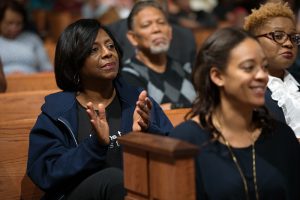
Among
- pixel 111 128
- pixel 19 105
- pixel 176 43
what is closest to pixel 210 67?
pixel 111 128

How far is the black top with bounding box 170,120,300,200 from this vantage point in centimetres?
246

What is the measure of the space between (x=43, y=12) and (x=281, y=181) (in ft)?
18.0

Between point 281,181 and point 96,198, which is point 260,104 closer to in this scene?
point 281,181

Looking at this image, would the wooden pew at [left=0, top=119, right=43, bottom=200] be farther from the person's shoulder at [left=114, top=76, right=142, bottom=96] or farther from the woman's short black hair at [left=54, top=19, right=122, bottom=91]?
the person's shoulder at [left=114, top=76, right=142, bottom=96]

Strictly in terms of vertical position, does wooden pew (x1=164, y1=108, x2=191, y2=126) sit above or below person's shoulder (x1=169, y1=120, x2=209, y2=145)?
below

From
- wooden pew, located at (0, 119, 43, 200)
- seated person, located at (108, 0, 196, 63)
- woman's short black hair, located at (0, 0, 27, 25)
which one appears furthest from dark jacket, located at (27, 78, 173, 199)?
woman's short black hair, located at (0, 0, 27, 25)

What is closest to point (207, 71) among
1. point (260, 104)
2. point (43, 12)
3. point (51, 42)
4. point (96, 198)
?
point (260, 104)

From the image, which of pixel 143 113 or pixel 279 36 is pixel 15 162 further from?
pixel 279 36

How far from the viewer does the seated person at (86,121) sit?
285 cm

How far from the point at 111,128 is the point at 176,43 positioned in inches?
87.1

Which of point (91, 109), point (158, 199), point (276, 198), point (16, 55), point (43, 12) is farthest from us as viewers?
point (43, 12)

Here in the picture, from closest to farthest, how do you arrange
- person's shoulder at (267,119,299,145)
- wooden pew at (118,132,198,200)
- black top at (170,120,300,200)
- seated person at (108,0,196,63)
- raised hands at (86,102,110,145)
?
wooden pew at (118,132,198,200) → black top at (170,120,300,200) → person's shoulder at (267,119,299,145) → raised hands at (86,102,110,145) → seated person at (108,0,196,63)

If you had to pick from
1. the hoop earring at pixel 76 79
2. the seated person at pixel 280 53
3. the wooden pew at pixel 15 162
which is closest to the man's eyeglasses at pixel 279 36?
the seated person at pixel 280 53

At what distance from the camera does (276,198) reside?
2.52m
